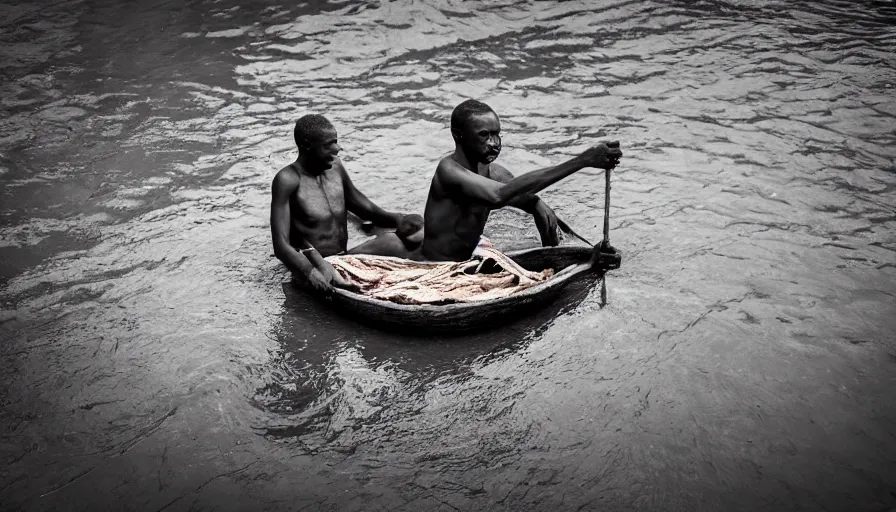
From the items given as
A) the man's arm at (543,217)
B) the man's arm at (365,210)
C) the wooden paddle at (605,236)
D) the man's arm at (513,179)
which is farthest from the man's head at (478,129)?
the man's arm at (365,210)

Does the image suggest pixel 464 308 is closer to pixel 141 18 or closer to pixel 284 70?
pixel 284 70

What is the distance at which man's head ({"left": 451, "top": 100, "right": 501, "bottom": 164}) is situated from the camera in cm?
490

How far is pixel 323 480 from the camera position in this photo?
12.1ft

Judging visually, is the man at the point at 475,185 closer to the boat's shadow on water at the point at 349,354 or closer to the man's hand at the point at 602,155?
the man's hand at the point at 602,155

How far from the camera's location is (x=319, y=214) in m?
5.39

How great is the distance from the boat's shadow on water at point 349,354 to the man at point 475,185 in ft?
2.28

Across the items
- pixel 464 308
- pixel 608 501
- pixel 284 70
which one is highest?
pixel 284 70

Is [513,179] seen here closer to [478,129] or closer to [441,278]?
[478,129]

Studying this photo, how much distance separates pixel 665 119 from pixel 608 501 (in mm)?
4878

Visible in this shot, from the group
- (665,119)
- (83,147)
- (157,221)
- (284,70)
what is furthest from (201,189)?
(665,119)

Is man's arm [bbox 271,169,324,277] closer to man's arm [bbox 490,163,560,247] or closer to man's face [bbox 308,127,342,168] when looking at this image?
man's face [bbox 308,127,342,168]

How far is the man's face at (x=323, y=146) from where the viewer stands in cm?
516

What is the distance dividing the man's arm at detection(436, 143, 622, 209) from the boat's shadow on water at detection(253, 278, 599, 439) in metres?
0.74

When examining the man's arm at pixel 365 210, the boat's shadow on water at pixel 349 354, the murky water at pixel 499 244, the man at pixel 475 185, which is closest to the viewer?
the murky water at pixel 499 244
